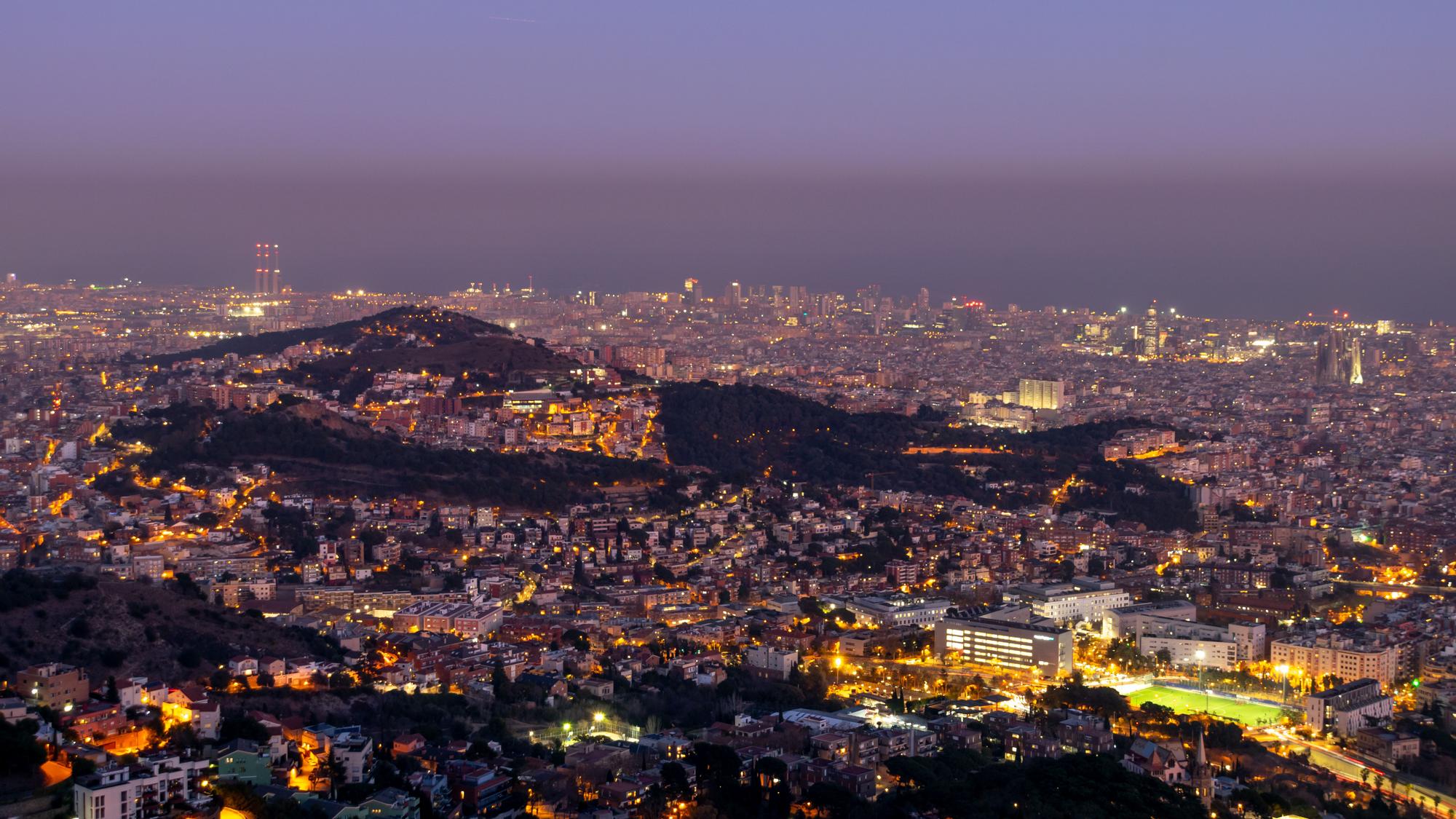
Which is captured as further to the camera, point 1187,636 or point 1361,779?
point 1187,636

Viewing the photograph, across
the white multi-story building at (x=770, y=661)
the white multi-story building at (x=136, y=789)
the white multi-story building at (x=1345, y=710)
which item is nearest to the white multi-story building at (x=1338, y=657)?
the white multi-story building at (x=1345, y=710)

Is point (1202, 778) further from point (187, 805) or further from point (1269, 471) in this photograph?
point (1269, 471)

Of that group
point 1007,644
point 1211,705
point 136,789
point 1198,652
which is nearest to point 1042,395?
point 1198,652

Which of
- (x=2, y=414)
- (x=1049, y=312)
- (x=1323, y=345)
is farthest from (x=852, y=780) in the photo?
(x=1049, y=312)

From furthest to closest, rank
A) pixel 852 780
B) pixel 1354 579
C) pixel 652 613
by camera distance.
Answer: pixel 1354 579, pixel 652 613, pixel 852 780

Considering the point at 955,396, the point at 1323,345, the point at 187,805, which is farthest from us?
the point at 1323,345

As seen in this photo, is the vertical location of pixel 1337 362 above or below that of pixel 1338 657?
above

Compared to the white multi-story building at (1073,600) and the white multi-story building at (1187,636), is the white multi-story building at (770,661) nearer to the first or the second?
the white multi-story building at (1187,636)

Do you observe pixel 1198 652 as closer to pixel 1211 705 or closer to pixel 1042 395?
pixel 1211 705
